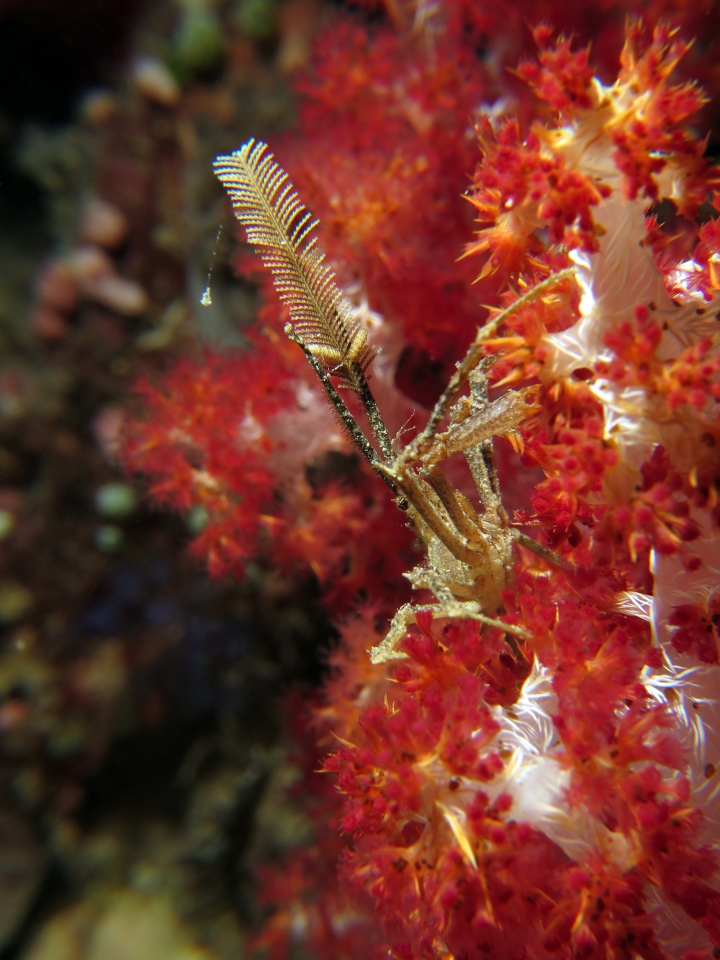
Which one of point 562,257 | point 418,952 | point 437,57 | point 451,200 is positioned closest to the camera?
point 562,257

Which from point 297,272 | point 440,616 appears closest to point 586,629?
point 440,616

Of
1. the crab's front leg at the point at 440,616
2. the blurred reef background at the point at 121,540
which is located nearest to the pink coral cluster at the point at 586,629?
the crab's front leg at the point at 440,616

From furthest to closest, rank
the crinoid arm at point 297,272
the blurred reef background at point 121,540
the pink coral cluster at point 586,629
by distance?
1. the blurred reef background at point 121,540
2. the crinoid arm at point 297,272
3. the pink coral cluster at point 586,629

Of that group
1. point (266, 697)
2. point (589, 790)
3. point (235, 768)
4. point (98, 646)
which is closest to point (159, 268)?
point (98, 646)

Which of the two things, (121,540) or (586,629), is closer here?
(586,629)

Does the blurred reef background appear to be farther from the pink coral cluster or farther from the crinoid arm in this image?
the crinoid arm

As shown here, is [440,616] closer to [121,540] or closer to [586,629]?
[586,629]

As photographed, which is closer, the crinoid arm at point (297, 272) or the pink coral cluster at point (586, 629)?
the pink coral cluster at point (586, 629)

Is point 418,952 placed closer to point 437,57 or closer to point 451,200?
point 451,200

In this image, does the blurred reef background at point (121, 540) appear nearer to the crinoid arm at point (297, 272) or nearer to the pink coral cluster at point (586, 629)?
the pink coral cluster at point (586, 629)
